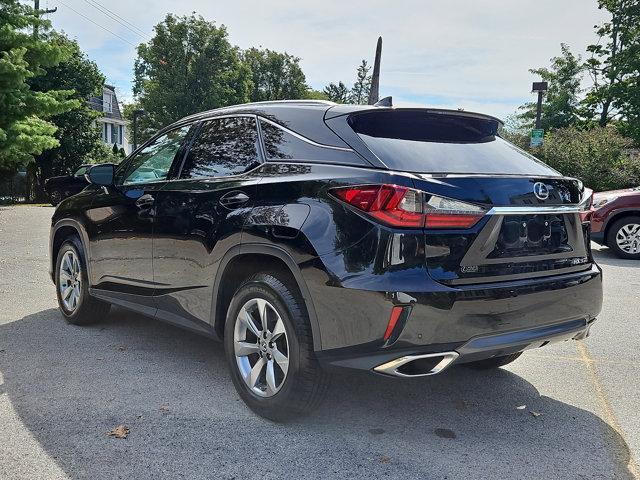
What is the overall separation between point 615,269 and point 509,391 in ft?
19.7

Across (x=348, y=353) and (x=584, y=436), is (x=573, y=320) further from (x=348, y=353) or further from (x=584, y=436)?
(x=348, y=353)

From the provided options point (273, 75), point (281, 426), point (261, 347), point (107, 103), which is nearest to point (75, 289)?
A: point (261, 347)

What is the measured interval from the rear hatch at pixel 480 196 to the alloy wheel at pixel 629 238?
7170mm

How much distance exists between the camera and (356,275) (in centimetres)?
272

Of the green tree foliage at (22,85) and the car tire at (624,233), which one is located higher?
the green tree foliage at (22,85)

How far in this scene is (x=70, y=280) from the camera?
5.09 meters


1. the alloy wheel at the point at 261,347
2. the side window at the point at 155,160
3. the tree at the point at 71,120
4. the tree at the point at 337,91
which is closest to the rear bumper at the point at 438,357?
the alloy wheel at the point at 261,347

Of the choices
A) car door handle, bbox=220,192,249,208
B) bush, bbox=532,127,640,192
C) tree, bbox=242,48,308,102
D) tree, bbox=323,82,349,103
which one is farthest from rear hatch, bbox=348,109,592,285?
tree, bbox=323,82,349,103

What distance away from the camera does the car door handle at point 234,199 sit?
3330mm

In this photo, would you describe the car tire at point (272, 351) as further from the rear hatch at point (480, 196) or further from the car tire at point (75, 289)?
the car tire at point (75, 289)

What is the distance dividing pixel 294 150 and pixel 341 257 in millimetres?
812

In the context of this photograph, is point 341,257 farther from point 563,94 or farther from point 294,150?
point 563,94

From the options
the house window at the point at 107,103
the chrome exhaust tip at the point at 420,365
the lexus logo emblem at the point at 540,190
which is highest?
the house window at the point at 107,103

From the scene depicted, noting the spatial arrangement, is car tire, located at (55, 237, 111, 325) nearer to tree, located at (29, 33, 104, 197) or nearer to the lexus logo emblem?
the lexus logo emblem
